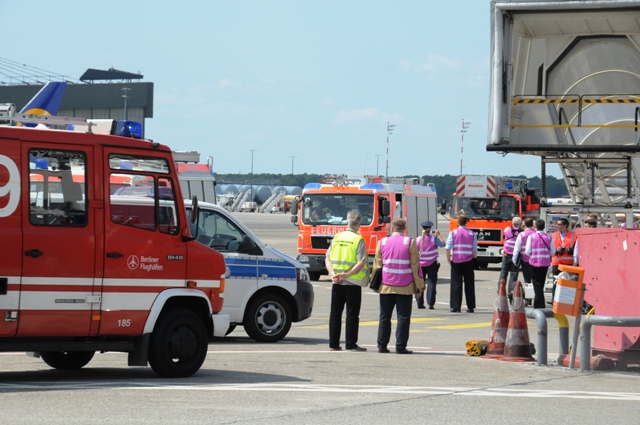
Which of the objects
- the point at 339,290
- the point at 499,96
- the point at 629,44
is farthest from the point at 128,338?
the point at 629,44

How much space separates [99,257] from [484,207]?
27602mm

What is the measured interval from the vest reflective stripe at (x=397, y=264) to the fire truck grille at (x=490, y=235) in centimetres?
2218

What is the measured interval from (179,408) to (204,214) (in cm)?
677

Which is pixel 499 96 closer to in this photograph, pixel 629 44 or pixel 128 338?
pixel 629 44

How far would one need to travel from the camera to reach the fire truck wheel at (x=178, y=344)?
11.4 metres

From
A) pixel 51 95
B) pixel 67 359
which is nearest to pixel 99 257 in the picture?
pixel 67 359

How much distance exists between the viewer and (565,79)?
644 inches

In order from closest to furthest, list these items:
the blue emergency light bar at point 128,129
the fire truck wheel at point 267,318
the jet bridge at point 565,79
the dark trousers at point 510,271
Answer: the blue emergency light bar at point 128,129, the jet bridge at point 565,79, the fire truck wheel at point 267,318, the dark trousers at point 510,271

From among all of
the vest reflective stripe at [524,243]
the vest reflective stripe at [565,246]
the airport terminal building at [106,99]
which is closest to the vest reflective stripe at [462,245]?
the vest reflective stripe at [524,243]

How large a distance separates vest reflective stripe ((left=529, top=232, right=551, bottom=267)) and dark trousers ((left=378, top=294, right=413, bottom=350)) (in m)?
6.82

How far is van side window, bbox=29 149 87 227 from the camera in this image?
1062cm

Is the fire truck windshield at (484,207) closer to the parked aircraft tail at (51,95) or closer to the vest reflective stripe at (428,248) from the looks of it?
the parked aircraft tail at (51,95)

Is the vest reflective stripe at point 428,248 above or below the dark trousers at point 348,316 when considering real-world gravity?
above

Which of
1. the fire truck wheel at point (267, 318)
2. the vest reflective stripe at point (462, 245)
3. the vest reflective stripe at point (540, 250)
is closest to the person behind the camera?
the fire truck wheel at point (267, 318)
